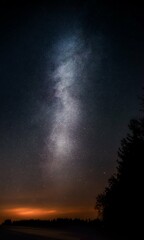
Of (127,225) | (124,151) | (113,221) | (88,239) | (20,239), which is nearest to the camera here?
(88,239)

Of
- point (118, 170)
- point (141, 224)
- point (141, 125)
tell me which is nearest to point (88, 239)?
point (141, 224)

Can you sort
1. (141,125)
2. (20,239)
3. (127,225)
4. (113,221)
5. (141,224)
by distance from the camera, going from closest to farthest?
(20,239) < (141,224) < (127,225) < (141,125) < (113,221)

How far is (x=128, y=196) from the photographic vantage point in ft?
85.7

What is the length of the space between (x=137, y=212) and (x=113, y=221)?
5.70 meters

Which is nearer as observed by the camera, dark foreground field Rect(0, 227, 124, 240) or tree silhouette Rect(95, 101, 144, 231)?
dark foreground field Rect(0, 227, 124, 240)

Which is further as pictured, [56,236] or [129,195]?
[129,195]

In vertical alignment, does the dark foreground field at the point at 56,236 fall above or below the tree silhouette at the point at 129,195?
below

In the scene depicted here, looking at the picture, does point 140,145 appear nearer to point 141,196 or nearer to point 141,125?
point 141,125

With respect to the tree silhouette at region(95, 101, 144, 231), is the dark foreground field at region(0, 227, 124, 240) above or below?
below

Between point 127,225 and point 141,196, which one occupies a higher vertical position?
point 141,196

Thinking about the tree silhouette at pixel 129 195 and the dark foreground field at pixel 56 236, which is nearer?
the dark foreground field at pixel 56 236

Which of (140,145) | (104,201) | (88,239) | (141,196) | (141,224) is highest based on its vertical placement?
(140,145)

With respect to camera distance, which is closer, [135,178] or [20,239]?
[20,239]

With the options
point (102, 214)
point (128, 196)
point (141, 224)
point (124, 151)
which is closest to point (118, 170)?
point (124, 151)
